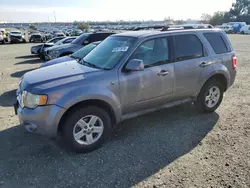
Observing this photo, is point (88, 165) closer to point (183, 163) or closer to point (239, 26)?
point (183, 163)

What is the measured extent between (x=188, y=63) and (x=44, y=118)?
2.75m

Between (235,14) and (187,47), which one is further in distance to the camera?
(235,14)

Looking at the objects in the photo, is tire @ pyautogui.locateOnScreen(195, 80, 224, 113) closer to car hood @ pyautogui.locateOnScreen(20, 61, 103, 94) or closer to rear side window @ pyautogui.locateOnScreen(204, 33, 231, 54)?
rear side window @ pyautogui.locateOnScreen(204, 33, 231, 54)

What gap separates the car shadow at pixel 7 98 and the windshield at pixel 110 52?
2773 millimetres

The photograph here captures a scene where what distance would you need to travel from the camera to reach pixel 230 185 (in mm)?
2775

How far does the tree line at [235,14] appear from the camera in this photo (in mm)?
74938

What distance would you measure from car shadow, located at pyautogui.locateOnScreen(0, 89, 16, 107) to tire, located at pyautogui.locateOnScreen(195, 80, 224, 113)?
4597 millimetres

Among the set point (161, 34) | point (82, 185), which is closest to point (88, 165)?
point (82, 185)

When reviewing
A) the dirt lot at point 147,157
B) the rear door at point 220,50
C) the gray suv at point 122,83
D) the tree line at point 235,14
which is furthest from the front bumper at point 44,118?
the tree line at point 235,14

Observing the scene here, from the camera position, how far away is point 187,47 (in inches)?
169

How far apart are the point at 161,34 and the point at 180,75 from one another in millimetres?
833

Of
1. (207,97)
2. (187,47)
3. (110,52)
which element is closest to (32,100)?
(110,52)

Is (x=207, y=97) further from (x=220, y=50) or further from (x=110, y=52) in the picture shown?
(x=110, y=52)

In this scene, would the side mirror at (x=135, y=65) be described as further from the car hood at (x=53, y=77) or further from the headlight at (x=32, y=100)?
the headlight at (x=32, y=100)
